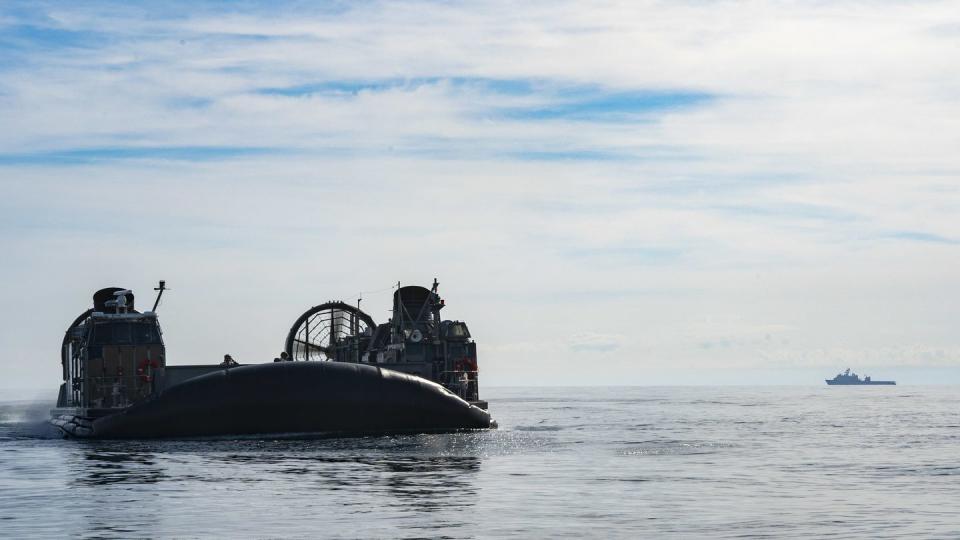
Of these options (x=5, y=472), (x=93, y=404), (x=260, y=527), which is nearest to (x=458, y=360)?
(x=93, y=404)

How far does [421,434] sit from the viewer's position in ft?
202

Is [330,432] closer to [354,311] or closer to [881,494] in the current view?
[881,494]

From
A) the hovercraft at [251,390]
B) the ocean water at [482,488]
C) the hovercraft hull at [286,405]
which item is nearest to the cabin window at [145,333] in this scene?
the hovercraft at [251,390]

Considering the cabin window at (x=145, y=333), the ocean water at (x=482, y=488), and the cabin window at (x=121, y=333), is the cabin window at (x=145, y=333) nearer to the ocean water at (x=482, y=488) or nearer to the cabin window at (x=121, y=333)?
the cabin window at (x=121, y=333)

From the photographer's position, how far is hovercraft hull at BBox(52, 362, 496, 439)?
5791 centimetres

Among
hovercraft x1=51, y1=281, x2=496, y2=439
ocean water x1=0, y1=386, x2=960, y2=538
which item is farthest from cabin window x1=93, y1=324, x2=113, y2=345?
ocean water x1=0, y1=386, x2=960, y2=538

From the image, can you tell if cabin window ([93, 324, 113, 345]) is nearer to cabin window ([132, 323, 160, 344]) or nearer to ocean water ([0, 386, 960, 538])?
cabin window ([132, 323, 160, 344])

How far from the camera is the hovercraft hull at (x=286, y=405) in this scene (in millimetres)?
57906

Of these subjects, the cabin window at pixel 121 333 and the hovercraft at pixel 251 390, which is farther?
the cabin window at pixel 121 333

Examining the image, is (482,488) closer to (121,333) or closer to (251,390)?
(251,390)

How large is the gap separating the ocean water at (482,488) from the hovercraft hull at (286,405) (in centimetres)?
98

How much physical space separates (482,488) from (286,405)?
24.5 meters

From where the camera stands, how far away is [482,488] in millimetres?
36219

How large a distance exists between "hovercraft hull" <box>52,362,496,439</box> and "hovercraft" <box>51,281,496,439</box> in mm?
47
